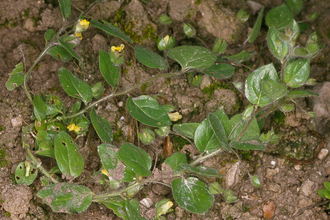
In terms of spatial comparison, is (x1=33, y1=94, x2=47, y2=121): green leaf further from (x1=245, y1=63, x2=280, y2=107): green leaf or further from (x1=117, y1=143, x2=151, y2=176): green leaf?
(x1=245, y1=63, x2=280, y2=107): green leaf

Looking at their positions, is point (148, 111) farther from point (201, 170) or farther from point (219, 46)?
point (219, 46)

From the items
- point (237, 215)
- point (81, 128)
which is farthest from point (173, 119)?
point (237, 215)

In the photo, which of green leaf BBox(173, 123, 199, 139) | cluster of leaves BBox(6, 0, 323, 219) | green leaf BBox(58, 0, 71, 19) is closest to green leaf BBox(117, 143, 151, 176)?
cluster of leaves BBox(6, 0, 323, 219)

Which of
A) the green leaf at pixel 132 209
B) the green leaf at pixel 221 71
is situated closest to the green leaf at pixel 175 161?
the green leaf at pixel 132 209

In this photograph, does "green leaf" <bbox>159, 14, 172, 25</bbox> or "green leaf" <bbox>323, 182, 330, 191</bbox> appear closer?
"green leaf" <bbox>323, 182, 330, 191</bbox>

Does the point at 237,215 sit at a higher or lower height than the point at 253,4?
lower

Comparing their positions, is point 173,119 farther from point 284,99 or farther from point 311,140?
point 311,140
